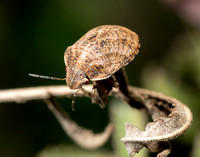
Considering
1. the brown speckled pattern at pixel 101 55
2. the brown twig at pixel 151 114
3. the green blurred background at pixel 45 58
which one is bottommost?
the green blurred background at pixel 45 58

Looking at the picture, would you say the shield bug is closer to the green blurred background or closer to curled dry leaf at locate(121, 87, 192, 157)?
curled dry leaf at locate(121, 87, 192, 157)

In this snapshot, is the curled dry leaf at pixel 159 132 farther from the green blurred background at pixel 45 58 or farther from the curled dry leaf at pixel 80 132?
the green blurred background at pixel 45 58

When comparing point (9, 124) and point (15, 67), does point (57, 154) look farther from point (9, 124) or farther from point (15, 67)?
point (15, 67)

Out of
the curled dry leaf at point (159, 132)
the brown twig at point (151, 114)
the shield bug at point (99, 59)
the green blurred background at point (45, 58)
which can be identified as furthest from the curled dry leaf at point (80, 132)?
the green blurred background at point (45, 58)

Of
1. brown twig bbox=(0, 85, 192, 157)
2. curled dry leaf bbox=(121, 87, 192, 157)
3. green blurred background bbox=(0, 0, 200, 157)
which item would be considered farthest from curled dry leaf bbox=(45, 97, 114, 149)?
green blurred background bbox=(0, 0, 200, 157)

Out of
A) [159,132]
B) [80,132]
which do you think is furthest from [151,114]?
[80,132]

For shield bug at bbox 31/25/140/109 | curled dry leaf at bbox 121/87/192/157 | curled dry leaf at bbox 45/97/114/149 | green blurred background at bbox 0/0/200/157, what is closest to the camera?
curled dry leaf at bbox 121/87/192/157

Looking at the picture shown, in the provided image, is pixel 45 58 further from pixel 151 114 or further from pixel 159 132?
pixel 159 132
